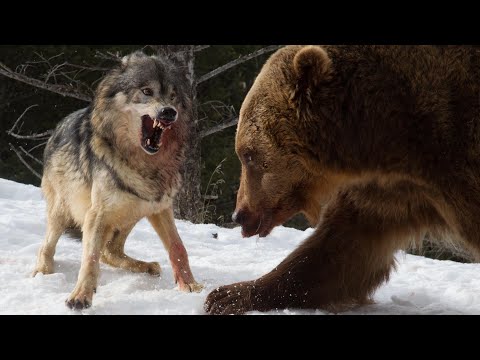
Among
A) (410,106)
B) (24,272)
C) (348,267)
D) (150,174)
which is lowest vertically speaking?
(24,272)

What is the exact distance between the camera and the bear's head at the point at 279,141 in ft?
11.5

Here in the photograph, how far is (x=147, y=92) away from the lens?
4.71 meters

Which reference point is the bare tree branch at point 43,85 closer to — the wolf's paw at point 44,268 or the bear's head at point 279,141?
the wolf's paw at point 44,268

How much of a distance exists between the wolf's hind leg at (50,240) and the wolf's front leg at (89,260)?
82 centimetres

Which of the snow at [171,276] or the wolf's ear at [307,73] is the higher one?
the wolf's ear at [307,73]

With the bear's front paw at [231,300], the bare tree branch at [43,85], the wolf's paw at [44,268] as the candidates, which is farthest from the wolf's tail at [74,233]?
the bare tree branch at [43,85]

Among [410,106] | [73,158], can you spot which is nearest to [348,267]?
[410,106]

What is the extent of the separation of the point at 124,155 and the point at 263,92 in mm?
1549

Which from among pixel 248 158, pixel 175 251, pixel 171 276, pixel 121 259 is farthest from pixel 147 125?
pixel 248 158

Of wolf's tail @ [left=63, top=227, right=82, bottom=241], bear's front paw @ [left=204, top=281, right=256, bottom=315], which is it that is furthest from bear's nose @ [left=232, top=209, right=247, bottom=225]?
wolf's tail @ [left=63, top=227, right=82, bottom=241]

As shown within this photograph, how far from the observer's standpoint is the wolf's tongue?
482 centimetres

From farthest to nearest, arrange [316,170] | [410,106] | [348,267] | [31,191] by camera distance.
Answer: [31,191] → [348,267] → [316,170] → [410,106]

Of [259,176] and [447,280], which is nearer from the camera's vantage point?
[259,176]

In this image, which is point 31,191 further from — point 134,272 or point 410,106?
point 410,106
